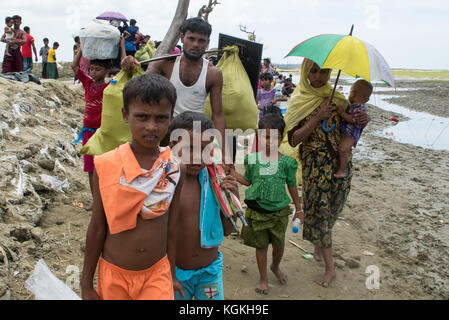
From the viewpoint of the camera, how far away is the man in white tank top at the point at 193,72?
3.10 metres

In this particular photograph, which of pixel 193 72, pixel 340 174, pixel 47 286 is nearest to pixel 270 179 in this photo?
pixel 340 174

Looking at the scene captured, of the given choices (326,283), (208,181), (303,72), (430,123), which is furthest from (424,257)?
(430,123)

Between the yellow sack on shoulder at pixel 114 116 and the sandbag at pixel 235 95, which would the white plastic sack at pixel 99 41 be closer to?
the yellow sack on shoulder at pixel 114 116

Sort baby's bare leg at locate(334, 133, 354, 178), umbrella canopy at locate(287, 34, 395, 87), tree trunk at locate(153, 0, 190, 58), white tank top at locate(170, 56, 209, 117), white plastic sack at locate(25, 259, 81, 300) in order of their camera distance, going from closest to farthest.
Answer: white plastic sack at locate(25, 259, 81, 300) < umbrella canopy at locate(287, 34, 395, 87) < white tank top at locate(170, 56, 209, 117) < baby's bare leg at locate(334, 133, 354, 178) < tree trunk at locate(153, 0, 190, 58)

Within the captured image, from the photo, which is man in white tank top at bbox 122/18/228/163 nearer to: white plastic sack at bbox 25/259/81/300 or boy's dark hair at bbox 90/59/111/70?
boy's dark hair at bbox 90/59/111/70

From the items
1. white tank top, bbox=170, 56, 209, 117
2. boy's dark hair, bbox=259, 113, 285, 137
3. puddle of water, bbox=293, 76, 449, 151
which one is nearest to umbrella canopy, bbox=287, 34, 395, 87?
boy's dark hair, bbox=259, 113, 285, 137

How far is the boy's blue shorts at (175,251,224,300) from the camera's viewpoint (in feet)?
6.96

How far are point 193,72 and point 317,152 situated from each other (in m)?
1.26

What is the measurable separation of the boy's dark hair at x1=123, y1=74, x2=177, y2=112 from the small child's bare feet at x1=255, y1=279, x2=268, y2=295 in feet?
6.63

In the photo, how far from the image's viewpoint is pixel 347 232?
4.65 m

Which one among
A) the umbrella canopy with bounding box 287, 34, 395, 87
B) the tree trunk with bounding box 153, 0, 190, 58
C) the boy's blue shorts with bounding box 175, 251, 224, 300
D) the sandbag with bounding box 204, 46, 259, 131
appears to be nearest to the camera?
the boy's blue shorts with bounding box 175, 251, 224, 300

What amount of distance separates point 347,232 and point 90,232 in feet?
12.0

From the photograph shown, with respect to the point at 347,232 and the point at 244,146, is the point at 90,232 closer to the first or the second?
the point at 347,232

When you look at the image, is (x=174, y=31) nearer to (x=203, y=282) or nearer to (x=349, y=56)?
(x=349, y=56)
